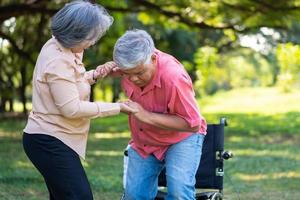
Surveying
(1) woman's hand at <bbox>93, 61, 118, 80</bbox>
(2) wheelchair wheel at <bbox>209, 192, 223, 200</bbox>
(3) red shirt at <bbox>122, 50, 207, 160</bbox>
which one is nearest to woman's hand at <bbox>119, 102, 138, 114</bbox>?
(3) red shirt at <bbox>122, 50, 207, 160</bbox>

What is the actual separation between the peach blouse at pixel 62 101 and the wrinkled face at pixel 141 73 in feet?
0.70

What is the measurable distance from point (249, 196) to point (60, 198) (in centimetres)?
361

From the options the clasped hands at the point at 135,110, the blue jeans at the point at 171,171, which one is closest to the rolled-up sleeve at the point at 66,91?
the clasped hands at the point at 135,110

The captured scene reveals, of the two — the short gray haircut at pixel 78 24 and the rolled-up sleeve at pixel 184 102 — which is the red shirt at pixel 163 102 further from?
the short gray haircut at pixel 78 24

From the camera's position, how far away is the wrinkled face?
4.15 metres

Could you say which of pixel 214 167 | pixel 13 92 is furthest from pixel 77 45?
pixel 13 92

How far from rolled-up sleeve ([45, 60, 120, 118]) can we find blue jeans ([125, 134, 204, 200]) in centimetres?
69

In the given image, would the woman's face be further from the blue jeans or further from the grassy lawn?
the grassy lawn

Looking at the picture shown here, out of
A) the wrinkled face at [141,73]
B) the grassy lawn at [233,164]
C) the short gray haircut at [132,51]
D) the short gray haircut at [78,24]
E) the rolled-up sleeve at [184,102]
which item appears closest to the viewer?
the short gray haircut at [78,24]

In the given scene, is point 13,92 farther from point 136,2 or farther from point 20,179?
point 20,179

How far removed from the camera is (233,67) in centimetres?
4688

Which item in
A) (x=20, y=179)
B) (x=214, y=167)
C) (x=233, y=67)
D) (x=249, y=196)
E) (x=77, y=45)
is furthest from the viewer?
(x=233, y=67)

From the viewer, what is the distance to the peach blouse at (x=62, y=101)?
3959 millimetres

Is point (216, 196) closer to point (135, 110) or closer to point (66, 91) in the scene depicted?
point (135, 110)
